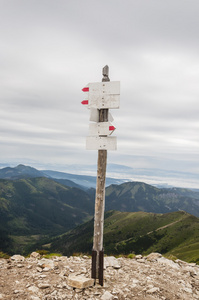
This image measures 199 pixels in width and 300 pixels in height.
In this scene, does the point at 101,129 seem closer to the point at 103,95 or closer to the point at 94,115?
the point at 94,115

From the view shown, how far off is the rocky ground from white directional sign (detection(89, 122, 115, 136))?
21.6ft

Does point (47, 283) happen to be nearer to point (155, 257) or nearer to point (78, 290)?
point (78, 290)

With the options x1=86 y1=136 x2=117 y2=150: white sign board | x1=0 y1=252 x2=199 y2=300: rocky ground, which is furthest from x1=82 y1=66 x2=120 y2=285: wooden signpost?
x1=0 y1=252 x2=199 y2=300: rocky ground

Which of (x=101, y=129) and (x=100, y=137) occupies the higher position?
(x=101, y=129)

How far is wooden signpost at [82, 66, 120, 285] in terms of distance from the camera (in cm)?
939

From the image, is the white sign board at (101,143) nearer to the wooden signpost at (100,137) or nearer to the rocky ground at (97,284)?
the wooden signpost at (100,137)

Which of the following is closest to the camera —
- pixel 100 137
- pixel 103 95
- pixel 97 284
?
pixel 97 284

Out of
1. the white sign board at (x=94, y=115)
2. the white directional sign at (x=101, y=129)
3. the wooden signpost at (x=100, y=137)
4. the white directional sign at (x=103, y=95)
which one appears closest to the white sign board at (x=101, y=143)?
the wooden signpost at (x=100, y=137)

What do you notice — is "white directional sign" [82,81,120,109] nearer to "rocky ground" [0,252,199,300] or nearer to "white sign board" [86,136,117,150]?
"white sign board" [86,136,117,150]

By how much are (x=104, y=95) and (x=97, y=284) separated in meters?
8.50

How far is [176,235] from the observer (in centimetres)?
18788

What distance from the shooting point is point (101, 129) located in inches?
378

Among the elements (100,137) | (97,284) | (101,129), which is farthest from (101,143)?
(97,284)

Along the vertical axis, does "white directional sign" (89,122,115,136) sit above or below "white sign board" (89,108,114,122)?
below
